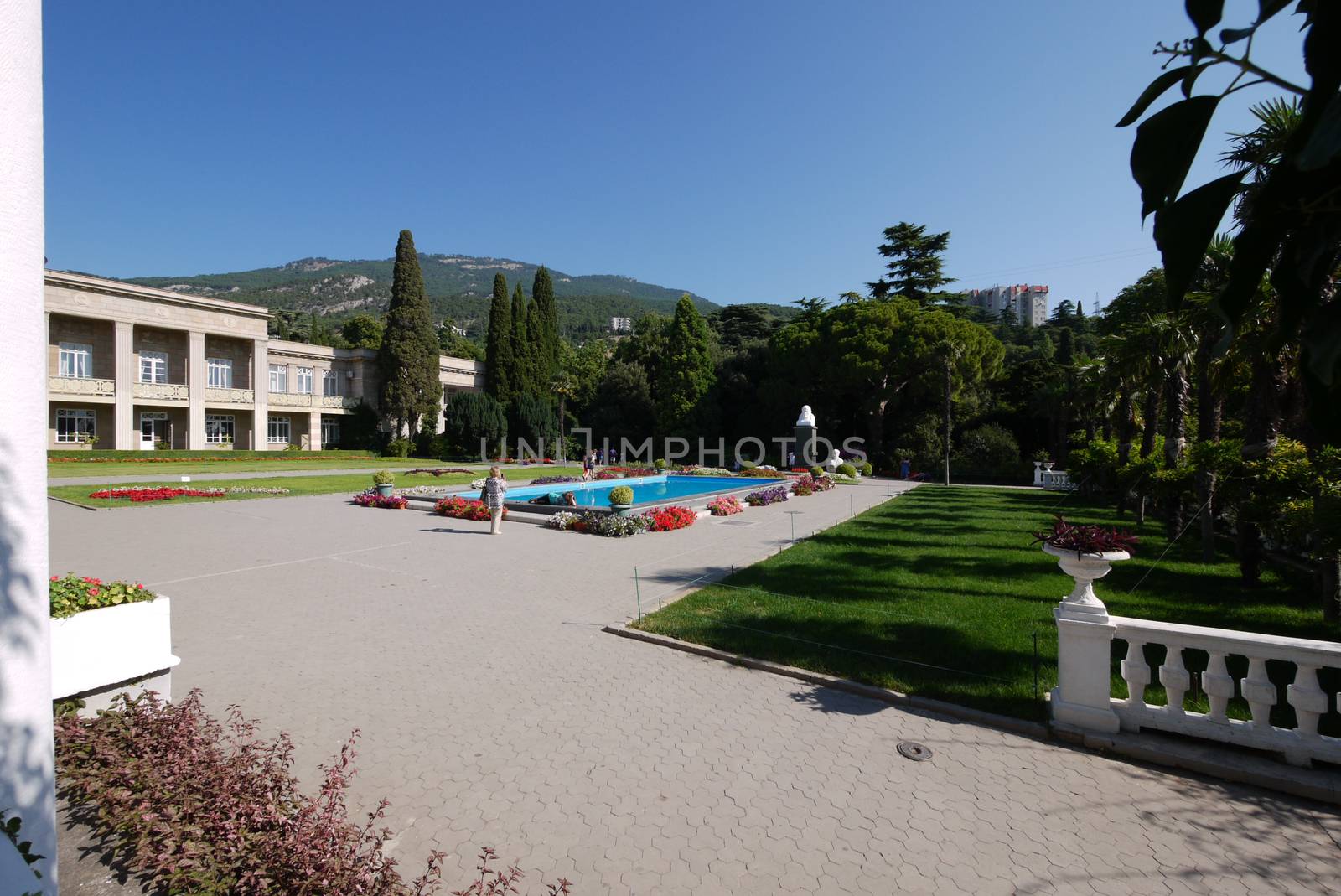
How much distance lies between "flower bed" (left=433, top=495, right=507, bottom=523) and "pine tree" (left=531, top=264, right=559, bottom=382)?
35.2 m

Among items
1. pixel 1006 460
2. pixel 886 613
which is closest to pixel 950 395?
pixel 1006 460

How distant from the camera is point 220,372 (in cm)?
4559

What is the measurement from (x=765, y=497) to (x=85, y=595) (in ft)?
63.6

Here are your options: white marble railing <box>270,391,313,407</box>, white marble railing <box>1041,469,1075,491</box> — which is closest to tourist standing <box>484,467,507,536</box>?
white marble railing <box>1041,469,1075,491</box>

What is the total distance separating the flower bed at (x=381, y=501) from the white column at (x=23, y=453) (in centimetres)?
1855

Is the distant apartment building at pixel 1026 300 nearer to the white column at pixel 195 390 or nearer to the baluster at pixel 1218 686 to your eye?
the white column at pixel 195 390

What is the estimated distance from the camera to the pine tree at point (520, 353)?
172ft

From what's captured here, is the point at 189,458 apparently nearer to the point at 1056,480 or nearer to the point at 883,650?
the point at 883,650

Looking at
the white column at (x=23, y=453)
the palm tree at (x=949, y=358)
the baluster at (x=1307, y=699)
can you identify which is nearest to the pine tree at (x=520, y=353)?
the palm tree at (x=949, y=358)

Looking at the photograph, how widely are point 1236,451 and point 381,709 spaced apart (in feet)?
42.1

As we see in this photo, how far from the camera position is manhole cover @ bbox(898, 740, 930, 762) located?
5117mm

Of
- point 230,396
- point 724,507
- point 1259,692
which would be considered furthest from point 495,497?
point 230,396

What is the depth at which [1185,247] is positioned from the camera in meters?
0.75

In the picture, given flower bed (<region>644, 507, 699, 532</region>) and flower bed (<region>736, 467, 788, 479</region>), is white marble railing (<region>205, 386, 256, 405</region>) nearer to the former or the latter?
flower bed (<region>736, 467, 788, 479</region>)
